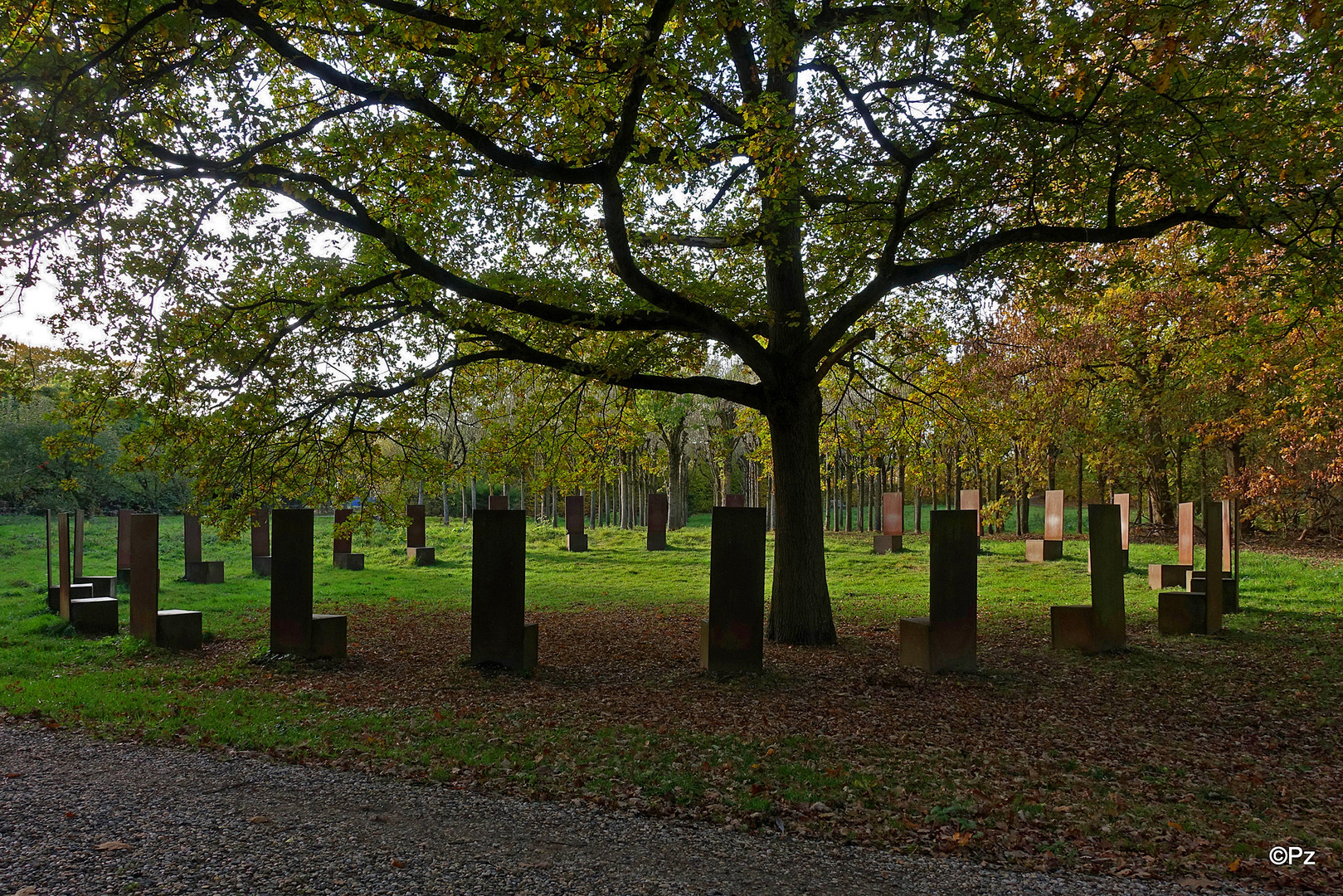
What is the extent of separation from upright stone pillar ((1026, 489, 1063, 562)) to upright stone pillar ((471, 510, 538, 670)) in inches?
625

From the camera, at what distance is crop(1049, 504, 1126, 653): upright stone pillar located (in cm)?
970

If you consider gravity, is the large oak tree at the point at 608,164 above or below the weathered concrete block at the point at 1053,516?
above

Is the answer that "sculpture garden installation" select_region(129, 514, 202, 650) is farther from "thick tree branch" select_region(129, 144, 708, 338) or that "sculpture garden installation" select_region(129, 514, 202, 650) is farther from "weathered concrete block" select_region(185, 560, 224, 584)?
"weathered concrete block" select_region(185, 560, 224, 584)

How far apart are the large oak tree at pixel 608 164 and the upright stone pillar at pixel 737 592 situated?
6.76ft

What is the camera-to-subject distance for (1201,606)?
1095 centimetres

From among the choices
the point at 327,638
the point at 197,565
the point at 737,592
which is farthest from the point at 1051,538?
the point at 197,565

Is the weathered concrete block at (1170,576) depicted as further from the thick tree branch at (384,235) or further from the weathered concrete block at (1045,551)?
the thick tree branch at (384,235)

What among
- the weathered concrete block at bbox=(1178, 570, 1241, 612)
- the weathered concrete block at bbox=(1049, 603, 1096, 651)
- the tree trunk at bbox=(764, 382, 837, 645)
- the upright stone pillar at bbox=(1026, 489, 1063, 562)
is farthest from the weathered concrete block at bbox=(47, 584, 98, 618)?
the upright stone pillar at bbox=(1026, 489, 1063, 562)

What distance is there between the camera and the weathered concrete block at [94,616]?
36.0ft

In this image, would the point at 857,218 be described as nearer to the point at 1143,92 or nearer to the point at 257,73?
the point at 1143,92

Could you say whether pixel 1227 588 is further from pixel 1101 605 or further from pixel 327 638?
pixel 327 638

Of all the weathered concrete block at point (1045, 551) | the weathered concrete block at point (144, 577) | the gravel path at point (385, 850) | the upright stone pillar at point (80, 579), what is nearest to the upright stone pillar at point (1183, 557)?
the weathered concrete block at point (1045, 551)

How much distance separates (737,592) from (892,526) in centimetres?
1620

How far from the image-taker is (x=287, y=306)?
10.4m
